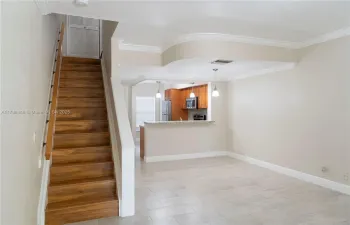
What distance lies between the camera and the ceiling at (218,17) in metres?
2.96

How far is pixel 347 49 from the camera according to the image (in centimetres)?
395

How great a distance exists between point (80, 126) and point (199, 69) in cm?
280

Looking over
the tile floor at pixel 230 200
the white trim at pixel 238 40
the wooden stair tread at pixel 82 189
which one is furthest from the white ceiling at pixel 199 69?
the wooden stair tread at pixel 82 189

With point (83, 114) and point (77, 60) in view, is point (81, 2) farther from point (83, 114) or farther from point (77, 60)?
point (77, 60)

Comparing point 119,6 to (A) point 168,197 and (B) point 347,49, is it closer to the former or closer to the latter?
(A) point 168,197

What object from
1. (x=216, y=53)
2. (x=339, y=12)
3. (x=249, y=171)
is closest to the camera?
(x=339, y=12)

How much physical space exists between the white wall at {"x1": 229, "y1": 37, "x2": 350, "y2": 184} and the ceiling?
59 cm

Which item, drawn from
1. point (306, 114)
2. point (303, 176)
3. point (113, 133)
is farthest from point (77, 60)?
point (303, 176)

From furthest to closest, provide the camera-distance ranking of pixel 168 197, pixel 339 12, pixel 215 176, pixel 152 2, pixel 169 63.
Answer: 1. pixel 215 176
2. pixel 169 63
3. pixel 168 197
4. pixel 339 12
5. pixel 152 2

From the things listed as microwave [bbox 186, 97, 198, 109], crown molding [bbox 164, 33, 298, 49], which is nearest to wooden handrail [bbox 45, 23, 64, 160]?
crown molding [bbox 164, 33, 298, 49]

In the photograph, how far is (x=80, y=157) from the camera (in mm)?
3756

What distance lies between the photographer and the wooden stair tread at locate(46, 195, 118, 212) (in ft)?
10.0

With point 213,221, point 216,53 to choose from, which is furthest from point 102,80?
point 213,221

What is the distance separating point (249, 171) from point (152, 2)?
164 inches
